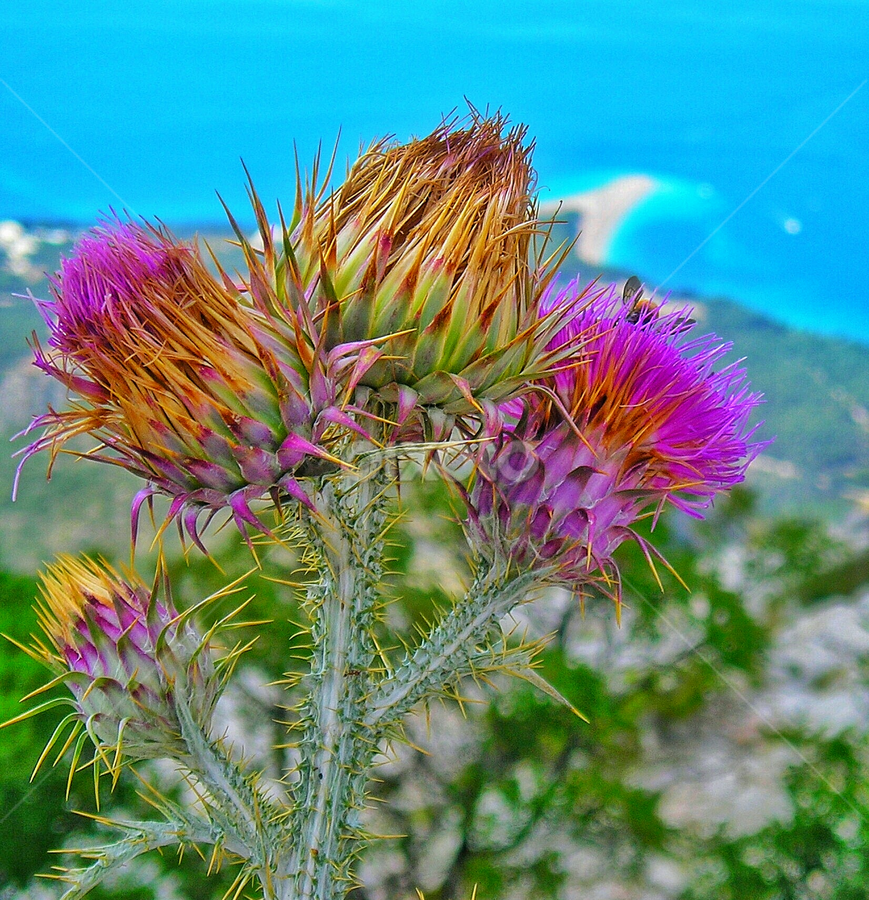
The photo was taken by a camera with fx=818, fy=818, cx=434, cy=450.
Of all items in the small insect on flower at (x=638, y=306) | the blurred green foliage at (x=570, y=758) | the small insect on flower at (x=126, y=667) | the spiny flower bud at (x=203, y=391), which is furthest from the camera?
the blurred green foliage at (x=570, y=758)

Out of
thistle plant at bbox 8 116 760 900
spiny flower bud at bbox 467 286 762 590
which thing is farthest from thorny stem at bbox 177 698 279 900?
spiny flower bud at bbox 467 286 762 590

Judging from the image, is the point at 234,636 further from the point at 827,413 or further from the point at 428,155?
the point at 827,413

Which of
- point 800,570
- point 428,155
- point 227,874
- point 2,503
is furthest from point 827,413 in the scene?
point 428,155

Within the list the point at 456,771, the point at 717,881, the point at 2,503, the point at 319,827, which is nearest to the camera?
the point at 319,827

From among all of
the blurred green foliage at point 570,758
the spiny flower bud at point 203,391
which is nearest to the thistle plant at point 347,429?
the spiny flower bud at point 203,391

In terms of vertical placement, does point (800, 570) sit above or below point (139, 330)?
above

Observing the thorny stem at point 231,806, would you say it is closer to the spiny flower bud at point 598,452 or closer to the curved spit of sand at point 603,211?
the spiny flower bud at point 598,452
